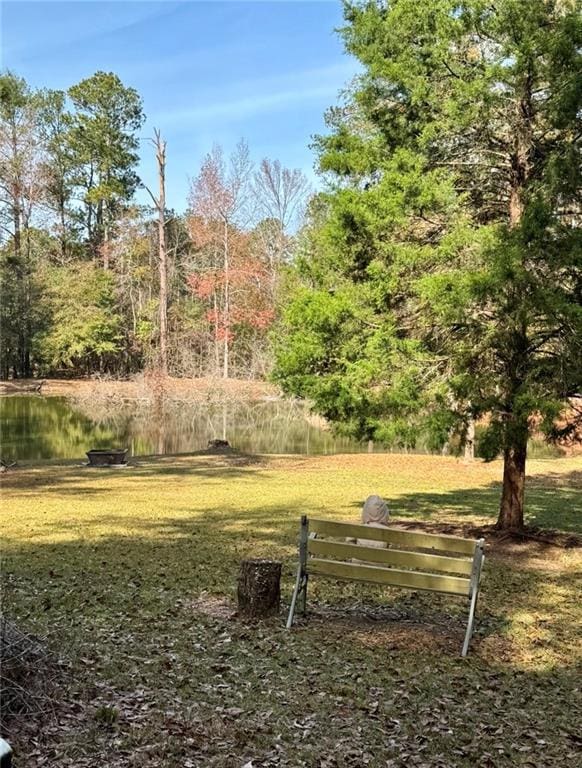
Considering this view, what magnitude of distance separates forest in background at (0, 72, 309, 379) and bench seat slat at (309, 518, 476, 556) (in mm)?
35565

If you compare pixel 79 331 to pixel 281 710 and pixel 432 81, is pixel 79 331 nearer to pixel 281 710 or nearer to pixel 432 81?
pixel 432 81

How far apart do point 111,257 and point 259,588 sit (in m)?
50.7

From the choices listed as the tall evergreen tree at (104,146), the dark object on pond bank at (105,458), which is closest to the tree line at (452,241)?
the dark object on pond bank at (105,458)

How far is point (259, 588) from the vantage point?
18.9 ft

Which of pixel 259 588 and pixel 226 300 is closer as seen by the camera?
pixel 259 588

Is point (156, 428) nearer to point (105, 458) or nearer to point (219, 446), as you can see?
point (219, 446)

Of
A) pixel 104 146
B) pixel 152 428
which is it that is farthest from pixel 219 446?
pixel 104 146

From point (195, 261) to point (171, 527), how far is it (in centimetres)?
4475

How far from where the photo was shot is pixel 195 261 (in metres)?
53.1

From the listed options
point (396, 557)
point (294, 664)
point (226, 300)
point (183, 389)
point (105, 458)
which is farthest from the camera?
point (226, 300)

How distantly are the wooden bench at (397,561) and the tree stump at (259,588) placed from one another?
0.23 metres

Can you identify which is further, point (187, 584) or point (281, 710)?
point (187, 584)

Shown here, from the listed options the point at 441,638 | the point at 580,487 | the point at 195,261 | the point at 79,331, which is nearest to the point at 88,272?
the point at 79,331

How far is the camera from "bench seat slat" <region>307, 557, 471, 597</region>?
530 centimetres
